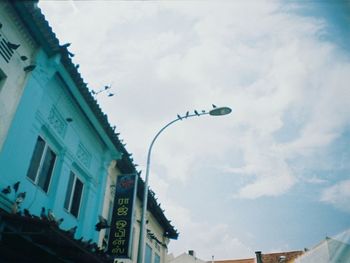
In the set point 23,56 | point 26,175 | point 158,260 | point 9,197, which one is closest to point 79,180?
point 26,175

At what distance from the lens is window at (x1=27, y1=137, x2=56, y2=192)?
8.21m

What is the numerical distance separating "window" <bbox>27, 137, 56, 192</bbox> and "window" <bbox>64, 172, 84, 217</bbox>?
111cm

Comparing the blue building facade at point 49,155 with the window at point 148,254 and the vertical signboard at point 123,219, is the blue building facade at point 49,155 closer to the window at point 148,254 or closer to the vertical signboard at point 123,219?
the vertical signboard at point 123,219

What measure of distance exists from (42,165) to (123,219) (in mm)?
3084

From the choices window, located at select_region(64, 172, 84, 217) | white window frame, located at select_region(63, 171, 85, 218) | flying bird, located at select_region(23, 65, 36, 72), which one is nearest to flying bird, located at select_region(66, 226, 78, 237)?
white window frame, located at select_region(63, 171, 85, 218)

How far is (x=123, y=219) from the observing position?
9953 mm

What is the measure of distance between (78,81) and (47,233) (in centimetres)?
501

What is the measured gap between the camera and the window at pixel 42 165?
26.9 ft

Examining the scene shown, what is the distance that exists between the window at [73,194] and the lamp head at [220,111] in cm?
513

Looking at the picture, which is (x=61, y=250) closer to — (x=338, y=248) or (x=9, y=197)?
(x=9, y=197)

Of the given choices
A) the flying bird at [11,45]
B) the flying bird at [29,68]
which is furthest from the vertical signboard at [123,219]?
the flying bird at [11,45]

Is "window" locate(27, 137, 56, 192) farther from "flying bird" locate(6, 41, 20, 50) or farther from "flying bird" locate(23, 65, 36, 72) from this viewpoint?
"flying bird" locate(6, 41, 20, 50)

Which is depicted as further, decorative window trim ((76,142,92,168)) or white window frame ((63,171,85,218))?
decorative window trim ((76,142,92,168))

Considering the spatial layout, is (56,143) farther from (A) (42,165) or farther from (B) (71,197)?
(B) (71,197)
